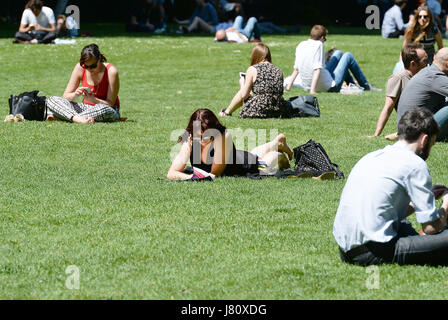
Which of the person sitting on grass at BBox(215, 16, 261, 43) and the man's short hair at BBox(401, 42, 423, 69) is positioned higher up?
the man's short hair at BBox(401, 42, 423, 69)

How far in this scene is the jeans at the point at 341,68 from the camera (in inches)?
652

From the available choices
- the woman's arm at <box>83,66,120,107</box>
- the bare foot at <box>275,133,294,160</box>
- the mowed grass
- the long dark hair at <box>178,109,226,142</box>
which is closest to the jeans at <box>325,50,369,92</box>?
the mowed grass

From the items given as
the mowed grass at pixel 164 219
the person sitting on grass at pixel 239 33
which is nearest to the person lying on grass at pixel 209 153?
the mowed grass at pixel 164 219

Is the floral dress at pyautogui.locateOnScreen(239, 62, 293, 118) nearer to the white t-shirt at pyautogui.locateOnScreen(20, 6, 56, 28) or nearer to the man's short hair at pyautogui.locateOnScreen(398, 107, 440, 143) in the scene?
the man's short hair at pyautogui.locateOnScreen(398, 107, 440, 143)

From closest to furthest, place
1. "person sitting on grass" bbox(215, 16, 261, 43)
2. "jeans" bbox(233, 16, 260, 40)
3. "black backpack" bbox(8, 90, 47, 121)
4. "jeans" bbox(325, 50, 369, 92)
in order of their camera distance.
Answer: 1. "black backpack" bbox(8, 90, 47, 121)
2. "jeans" bbox(325, 50, 369, 92)
3. "person sitting on grass" bbox(215, 16, 261, 43)
4. "jeans" bbox(233, 16, 260, 40)

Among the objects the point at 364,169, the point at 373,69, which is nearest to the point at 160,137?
the point at 364,169

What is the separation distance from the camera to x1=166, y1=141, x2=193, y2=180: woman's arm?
885cm

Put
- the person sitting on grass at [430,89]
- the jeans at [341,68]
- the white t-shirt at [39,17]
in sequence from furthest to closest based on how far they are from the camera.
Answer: the white t-shirt at [39,17], the jeans at [341,68], the person sitting on grass at [430,89]

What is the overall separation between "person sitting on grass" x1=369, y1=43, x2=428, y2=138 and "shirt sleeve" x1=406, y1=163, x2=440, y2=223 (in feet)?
19.4

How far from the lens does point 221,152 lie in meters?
8.94

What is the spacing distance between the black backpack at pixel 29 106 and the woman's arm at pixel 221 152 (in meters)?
4.72

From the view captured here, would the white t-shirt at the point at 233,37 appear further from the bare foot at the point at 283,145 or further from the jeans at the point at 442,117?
the bare foot at the point at 283,145
